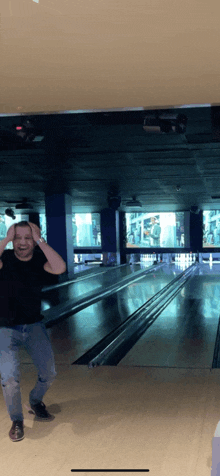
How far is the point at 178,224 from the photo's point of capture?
89.8 ft

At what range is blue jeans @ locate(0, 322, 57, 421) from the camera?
3.27 m

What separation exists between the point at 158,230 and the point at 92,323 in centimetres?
1961

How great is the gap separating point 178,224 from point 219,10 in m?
25.3

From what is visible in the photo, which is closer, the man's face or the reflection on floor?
the reflection on floor

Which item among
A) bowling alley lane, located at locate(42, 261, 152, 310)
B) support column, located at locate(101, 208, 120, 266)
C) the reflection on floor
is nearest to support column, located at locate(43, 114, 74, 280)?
bowling alley lane, located at locate(42, 261, 152, 310)

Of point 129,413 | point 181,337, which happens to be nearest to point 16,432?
point 129,413

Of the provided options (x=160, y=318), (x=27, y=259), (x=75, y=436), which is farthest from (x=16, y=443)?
(x=160, y=318)

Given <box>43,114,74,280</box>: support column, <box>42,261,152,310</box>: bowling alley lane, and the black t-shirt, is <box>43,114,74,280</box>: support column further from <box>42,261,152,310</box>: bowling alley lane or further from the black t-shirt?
the black t-shirt

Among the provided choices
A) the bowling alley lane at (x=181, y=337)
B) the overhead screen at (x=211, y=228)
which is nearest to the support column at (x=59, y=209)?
the bowling alley lane at (x=181, y=337)

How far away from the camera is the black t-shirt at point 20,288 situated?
11.0ft

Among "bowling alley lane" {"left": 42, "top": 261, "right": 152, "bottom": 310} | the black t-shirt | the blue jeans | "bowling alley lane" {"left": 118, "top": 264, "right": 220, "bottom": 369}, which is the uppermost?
the black t-shirt

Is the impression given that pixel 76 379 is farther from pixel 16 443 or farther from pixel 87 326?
pixel 87 326

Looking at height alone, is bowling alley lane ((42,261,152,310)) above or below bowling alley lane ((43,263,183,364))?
above

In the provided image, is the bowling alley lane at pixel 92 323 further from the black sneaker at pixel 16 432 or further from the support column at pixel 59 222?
the support column at pixel 59 222
